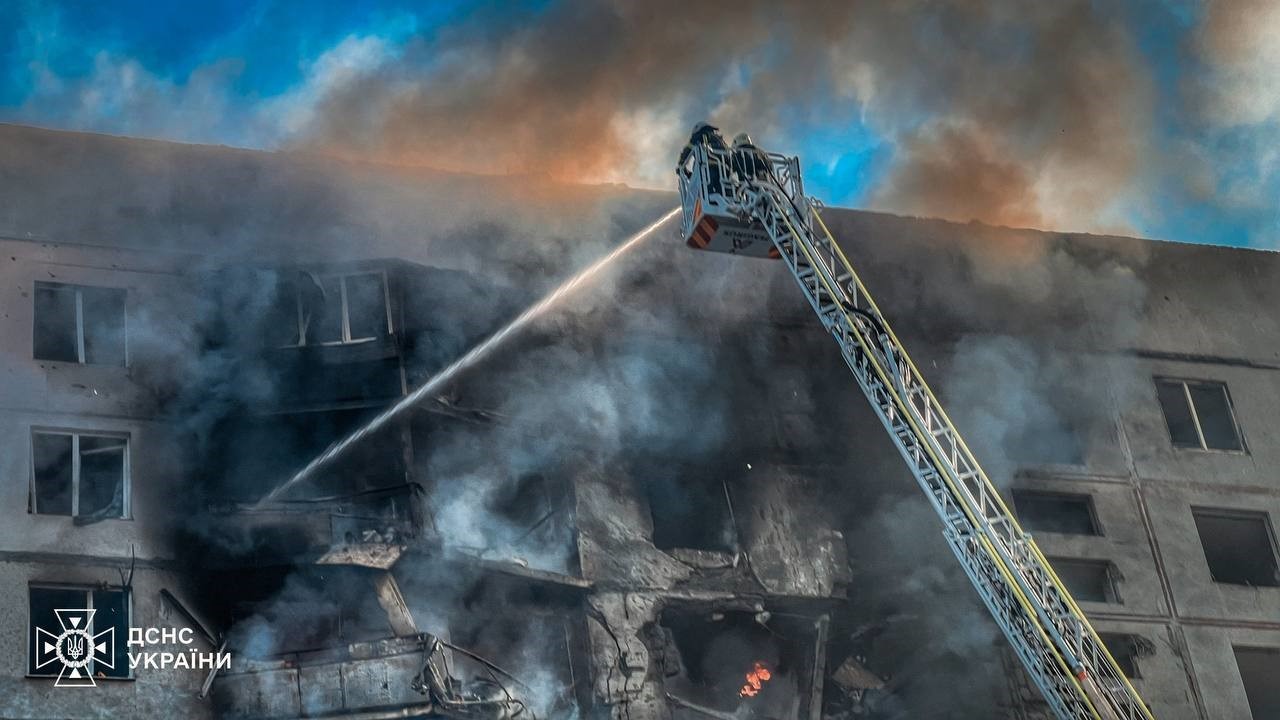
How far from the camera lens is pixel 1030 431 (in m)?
21.7

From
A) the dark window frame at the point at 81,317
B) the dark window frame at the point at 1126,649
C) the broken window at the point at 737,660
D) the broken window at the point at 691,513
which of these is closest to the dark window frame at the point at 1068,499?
the dark window frame at the point at 1126,649

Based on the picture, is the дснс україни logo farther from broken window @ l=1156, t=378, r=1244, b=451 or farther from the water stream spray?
broken window @ l=1156, t=378, r=1244, b=451

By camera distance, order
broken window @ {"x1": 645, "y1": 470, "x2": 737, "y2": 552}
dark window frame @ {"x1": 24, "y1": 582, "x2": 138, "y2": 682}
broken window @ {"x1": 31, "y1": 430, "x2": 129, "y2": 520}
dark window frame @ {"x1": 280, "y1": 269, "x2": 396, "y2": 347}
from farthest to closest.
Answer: broken window @ {"x1": 645, "y1": 470, "x2": 737, "y2": 552}, dark window frame @ {"x1": 280, "y1": 269, "x2": 396, "y2": 347}, broken window @ {"x1": 31, "y1": 430, "x2": 129, "y2": 520}, dark window frame @ {"x1": 24, "y1": 582, "x2": 138, "y2": 682}

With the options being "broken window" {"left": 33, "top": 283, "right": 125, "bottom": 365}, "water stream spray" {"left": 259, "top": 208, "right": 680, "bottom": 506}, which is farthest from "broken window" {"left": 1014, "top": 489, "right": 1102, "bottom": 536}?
"broken window" {"left": 33, "top": 283, "right": 125, "bottom": 365}

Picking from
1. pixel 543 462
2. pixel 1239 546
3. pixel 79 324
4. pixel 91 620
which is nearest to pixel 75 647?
pixel 91 620

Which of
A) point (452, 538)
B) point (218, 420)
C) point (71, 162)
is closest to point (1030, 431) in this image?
point (452, 538)

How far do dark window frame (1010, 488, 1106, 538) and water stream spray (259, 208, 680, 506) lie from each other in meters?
5.47

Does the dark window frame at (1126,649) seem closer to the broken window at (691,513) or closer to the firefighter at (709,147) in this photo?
the broken window at (691,513)

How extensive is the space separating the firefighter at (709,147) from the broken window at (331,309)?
12.0 feet

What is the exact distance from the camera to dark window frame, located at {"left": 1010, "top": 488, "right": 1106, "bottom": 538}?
69.6 ft

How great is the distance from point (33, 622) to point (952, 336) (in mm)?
11391

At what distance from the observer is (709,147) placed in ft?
63.2

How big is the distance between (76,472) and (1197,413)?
558 inches

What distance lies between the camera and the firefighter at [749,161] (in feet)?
63.2
